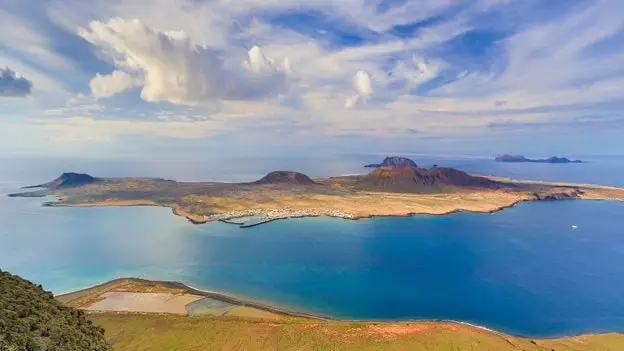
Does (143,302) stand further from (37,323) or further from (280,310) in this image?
(37,323)

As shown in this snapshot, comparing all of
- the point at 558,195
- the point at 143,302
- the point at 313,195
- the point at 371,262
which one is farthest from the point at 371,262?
the point at 558,195

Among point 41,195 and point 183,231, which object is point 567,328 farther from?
point 41,195

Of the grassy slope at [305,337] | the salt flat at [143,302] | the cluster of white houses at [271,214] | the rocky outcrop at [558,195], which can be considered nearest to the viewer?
the grassy slope at [305,337]

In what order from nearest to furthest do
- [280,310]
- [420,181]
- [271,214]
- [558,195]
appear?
[280,310] → [271,214] → [558,195] → [420,181]

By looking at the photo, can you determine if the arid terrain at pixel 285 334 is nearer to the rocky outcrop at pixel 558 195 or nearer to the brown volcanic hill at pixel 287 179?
the brown volcanic hill at pixel 287 179

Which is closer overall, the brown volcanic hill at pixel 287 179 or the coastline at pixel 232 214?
the coastline at pixel 232 214

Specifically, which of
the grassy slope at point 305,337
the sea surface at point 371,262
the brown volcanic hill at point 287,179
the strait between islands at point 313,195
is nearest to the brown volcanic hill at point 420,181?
the strait between islands at point 313,195

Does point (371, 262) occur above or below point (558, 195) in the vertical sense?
below
